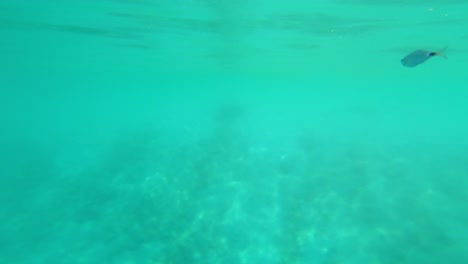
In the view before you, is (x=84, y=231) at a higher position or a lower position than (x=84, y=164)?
higher

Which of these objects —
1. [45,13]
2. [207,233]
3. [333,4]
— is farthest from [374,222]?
[45,13]

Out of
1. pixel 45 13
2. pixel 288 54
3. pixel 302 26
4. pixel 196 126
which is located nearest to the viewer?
pixel 45 13

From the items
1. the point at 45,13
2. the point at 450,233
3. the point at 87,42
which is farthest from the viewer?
the point at 87,42

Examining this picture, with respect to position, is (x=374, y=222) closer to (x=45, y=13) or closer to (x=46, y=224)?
(x=46, y=224)

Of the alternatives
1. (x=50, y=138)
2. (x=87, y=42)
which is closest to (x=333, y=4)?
(x=87, y=42)

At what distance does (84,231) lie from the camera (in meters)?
12.1

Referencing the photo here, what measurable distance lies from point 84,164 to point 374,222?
1530 centimetres

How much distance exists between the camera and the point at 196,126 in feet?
97.7

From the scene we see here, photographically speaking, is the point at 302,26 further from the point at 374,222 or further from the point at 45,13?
the point at 45,13

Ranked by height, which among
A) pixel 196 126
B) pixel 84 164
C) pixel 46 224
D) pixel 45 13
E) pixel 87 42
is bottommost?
pixel 196 126

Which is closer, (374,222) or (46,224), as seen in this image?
(374,222)

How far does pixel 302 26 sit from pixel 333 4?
5190 mm

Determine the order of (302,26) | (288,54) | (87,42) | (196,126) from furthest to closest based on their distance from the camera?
(288,54), (196,126), (87,42), (302,26)

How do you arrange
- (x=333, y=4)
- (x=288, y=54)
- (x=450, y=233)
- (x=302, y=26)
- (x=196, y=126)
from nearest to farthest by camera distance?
1. (x=450, y=233)
2. (x=333, y=4)
3. (x=302, y=26)
4. (x=196, y=126)
5. (x=288, y=54)
